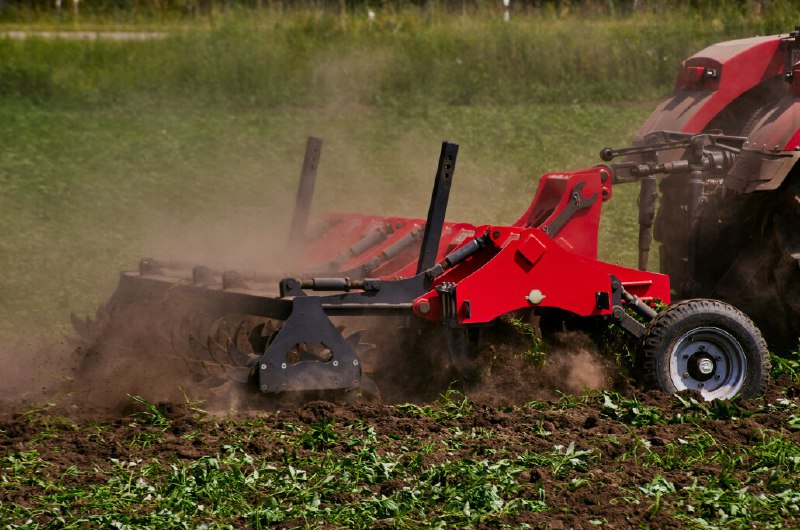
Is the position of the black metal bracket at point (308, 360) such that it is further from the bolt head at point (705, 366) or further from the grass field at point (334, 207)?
the bolt head at point (705, 366)

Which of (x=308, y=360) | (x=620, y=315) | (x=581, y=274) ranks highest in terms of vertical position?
(x=581, y=274)

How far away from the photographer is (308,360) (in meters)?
6.10

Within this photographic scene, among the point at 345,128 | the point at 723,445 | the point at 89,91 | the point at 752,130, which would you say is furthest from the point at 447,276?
the point at 89,91

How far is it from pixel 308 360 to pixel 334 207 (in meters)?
7.18

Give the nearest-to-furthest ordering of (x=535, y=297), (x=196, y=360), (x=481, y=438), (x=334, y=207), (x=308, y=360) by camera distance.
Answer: (x=481, y=438) → (x=308, y=360) → (x=535, y=297) → (x=196, y=360) → (x=334, y=207)

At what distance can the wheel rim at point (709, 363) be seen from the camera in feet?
21.1

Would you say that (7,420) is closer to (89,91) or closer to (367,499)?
(367,499)

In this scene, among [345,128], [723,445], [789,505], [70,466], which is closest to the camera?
[789,505]

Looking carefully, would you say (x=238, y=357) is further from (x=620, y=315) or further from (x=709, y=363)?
(x=709, y=363)

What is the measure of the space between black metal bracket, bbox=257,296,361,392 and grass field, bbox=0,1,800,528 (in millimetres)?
153

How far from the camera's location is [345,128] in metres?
16.4

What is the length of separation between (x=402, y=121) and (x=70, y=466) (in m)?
11.8

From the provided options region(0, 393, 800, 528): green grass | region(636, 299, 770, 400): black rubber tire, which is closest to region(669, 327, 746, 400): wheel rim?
region(636, 299, 770, 400): black rubber tire

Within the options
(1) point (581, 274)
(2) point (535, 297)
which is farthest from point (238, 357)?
(1) point (581, 274)
